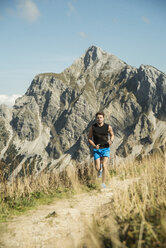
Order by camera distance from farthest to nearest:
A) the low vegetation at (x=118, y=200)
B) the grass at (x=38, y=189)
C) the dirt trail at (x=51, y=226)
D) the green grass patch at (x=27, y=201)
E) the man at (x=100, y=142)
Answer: the man at (x=100, y=142), the grass at (x=38, y=189), the green grass patch at (x=27, y=201), the dirt trail at (x=51, y=226), the low vegetation at (x=118, y=200)

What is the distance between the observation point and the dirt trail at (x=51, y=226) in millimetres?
3914

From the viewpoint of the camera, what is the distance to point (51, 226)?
470 cm

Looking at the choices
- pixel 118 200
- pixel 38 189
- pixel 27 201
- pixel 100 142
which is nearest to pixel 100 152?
pixel 100 142

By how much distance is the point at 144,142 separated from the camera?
18225 centimetres

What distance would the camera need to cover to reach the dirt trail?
154 inches

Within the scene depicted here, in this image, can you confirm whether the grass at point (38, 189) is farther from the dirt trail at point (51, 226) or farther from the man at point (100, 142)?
the man at point (100, 142)

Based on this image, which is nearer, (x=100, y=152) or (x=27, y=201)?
(x=27, y=201)

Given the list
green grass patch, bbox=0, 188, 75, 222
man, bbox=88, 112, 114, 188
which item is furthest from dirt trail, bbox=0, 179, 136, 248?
man, bbox=88, 112, 114, 188

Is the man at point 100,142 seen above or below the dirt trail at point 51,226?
above

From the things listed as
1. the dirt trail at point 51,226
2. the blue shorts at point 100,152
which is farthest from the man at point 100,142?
the dirt trail at point 51,226

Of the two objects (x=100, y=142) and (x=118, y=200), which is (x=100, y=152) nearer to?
(x=100, y=142)

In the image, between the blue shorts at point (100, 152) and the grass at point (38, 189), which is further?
the blue shorts at point (100, 152)

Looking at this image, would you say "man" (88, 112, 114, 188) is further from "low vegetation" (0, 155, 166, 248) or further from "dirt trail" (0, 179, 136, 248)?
"dirt trail" (0, 179, 136, 248)

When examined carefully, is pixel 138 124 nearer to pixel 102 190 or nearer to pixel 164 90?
pixel 164 90
